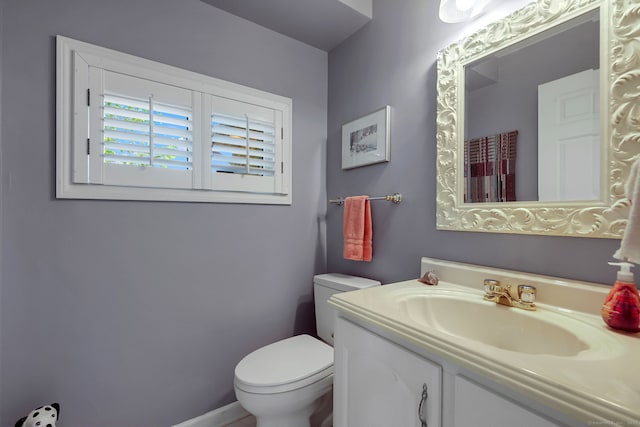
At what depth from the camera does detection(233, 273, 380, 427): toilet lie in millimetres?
1095

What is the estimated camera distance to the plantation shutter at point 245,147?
147 centimetres

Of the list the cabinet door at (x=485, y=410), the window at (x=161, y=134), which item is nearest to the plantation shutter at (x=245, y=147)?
the window at (x=161, y=134)

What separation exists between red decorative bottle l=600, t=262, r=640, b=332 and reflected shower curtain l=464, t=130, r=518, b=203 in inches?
14.3

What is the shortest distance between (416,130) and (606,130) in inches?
26.1

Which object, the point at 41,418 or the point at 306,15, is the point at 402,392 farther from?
the point at 306,15

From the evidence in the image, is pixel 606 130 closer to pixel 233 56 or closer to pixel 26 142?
pixel 233 56

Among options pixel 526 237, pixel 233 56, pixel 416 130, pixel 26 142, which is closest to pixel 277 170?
pixel 233 56

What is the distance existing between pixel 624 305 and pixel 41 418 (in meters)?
1.86

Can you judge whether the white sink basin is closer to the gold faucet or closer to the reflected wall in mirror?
the gold faucet

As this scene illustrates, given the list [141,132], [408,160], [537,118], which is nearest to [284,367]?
[408,160]

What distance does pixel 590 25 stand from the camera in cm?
82

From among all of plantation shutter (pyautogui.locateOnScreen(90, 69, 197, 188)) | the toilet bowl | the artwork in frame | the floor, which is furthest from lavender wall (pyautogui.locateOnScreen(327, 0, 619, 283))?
plantation shutter (pyautogui.locateOnScreen(90, 69, 197, 188))

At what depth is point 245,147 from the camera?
156cm

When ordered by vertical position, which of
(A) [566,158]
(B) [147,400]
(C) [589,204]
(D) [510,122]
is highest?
(D) [510,122]
